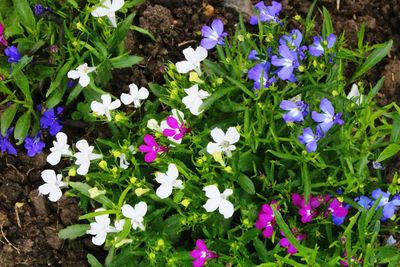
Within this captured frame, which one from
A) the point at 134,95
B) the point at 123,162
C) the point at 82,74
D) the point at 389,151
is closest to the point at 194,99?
the point at 134,95

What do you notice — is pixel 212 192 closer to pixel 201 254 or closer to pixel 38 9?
pixel 201 254

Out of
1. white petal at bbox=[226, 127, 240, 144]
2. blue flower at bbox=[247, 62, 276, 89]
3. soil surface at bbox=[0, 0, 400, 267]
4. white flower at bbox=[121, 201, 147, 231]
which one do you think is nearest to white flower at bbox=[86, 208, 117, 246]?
white flower at bbox=[121, 201, 147, 231]

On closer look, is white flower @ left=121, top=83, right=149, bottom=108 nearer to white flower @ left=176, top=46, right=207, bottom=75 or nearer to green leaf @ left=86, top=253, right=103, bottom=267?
white flower @ left=176, top=46, right=207, bottom=75

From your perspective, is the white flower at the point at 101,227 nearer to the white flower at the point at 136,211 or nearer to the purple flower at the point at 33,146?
the white flower at the point at 136,211

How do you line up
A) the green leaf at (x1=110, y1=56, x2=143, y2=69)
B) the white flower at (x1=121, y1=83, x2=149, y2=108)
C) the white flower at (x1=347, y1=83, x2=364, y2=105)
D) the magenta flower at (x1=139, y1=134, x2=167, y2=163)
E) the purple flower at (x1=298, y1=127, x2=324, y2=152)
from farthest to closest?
the green leaf at (x1=110, y1=56, x2=143, y2=69), the white flower at (x1=121, y1=83, x2=149, y2=108), the white flower at (x1=347, y1=83, x2=364, y2=105), the magenta flower at (x1=139, y1=134, x2=167, y2=163), the purple flower at (x1=298, y1=127, x2=324, y2=152)

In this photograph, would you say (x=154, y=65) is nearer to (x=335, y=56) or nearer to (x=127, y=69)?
(x=127, y=69)

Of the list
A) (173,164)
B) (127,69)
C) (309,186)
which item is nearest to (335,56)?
(309,186)
